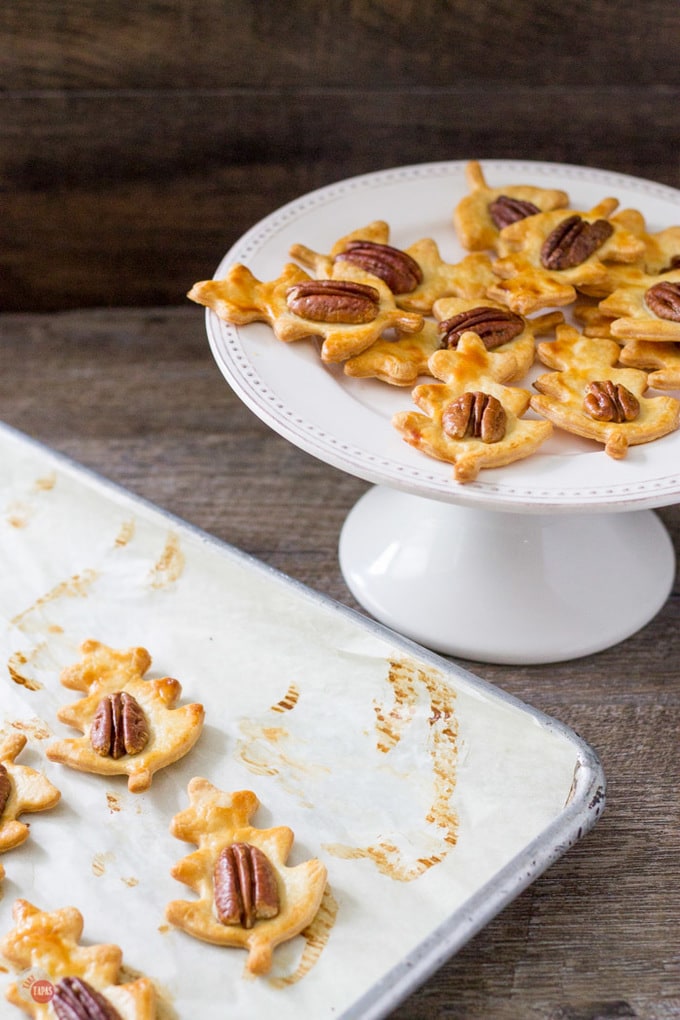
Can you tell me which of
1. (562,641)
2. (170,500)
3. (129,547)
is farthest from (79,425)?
(562,641)

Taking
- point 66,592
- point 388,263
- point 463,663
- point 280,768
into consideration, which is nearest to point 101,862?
point 280,768

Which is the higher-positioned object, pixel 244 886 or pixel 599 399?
pixel 599 399

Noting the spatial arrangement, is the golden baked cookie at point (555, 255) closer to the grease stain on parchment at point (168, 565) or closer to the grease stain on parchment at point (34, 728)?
the grease stain on parchment at point (168, 565)

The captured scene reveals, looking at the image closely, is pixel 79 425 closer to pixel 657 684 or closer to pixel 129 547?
pixel 129 547

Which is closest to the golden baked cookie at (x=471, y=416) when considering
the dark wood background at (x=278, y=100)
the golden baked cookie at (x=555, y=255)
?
the golden baked cookie at (x=555, y=255)

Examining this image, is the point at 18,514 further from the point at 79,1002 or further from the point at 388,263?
the point at 79,1002

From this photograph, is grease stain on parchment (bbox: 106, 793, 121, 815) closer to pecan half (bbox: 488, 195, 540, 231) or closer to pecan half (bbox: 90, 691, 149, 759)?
pecan half (bbox: 90, 691, 149, 759)
